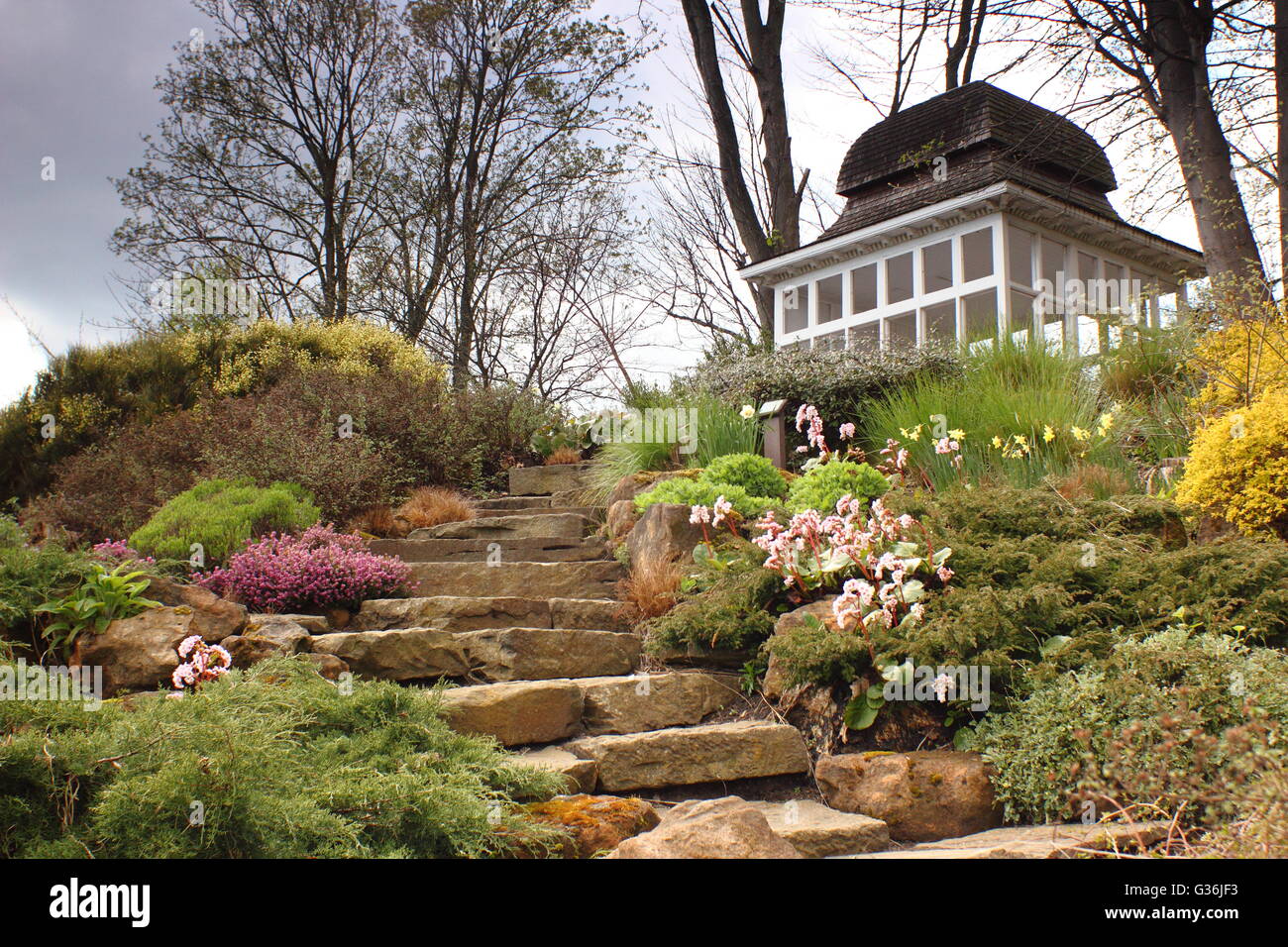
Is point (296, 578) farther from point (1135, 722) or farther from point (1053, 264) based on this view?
point (1053, 264)

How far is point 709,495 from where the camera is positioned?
5.99m

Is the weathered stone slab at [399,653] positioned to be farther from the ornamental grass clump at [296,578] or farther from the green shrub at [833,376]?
the green shrub at [833,376]

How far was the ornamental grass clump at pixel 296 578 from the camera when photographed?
5238mm

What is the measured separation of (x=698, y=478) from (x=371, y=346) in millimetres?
6327

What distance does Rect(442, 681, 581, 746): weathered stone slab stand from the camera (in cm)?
383

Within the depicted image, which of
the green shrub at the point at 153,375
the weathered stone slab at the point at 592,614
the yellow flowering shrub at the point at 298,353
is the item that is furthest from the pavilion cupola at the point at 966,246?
the weathered stone slab at the point at 592,614

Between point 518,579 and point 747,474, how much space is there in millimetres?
1672

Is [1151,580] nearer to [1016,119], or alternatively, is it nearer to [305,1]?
[1016,119]

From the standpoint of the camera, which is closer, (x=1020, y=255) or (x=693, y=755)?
(x=693, y=755)

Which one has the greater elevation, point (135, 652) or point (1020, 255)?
point (1020, 255)

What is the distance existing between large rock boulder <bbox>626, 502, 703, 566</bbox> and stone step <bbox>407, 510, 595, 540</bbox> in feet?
4.85

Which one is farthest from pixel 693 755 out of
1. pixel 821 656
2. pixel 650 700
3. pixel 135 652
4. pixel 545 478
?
pixel 545 478

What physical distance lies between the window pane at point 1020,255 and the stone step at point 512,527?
5977mm

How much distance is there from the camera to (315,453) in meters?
7.33
